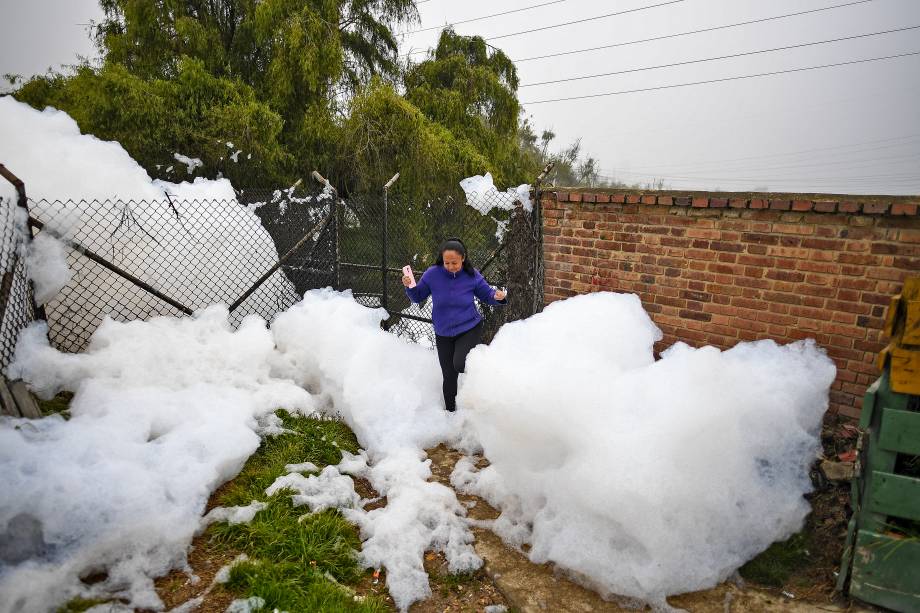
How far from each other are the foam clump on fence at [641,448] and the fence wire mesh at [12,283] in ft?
10.2

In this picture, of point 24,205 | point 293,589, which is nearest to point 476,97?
point 24,205

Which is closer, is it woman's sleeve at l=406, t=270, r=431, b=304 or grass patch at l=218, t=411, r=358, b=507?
grass patch at l=218, t=411, r=358, b=507

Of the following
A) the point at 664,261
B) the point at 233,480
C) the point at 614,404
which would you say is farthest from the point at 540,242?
the point at 233,480

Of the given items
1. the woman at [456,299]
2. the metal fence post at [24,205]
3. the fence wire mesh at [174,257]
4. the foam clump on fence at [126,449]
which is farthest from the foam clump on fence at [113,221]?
the woman at [456,299]

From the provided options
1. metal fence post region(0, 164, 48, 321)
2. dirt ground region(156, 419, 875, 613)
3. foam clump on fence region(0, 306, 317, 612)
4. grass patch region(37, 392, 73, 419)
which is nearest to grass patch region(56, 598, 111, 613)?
foam clump on fence region(0, 306, 317, 612)

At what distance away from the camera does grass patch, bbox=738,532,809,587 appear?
2770 millimetres

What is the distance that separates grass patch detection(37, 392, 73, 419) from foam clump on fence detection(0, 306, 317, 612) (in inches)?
2.8

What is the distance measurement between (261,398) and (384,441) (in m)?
1.14

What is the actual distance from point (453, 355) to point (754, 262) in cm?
257

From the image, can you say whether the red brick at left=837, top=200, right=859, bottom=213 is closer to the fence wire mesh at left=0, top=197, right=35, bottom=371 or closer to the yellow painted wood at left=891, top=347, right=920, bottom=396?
the yellow painted wood at left=891, top=347, right=920, bottom=396

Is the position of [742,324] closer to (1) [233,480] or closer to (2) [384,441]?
(2) [384,441]

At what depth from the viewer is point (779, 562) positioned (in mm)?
2842

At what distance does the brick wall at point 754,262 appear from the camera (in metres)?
3.28

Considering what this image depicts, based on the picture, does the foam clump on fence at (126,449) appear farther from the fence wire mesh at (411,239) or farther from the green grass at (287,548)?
the fence wire mesh at (411,239)
